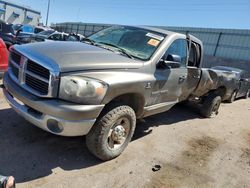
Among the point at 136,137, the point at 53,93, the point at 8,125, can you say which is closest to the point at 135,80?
the point at 53,93

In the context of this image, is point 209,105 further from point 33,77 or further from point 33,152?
point 33,77

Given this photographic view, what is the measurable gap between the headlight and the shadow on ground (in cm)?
102

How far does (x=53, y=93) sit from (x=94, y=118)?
578 millimetres

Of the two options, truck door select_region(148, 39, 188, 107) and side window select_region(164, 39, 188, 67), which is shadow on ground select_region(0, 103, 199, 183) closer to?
truck door select_region(148, 39, 188, 107)

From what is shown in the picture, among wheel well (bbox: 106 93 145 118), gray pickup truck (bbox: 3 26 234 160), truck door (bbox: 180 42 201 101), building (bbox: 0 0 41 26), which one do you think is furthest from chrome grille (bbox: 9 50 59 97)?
building (bbox: 0 0 41 26)

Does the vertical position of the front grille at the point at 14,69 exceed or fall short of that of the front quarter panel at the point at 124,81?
it falls short

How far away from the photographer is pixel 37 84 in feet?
10.9

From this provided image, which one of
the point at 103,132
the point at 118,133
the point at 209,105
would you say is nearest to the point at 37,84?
the point at 103,132

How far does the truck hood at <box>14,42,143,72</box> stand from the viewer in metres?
3.20

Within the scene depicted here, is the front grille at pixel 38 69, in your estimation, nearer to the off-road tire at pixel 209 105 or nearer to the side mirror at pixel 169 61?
the side mirror at pixel 169 61

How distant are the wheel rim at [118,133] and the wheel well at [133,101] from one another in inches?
10.3

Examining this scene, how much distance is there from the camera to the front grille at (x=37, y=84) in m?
3.19

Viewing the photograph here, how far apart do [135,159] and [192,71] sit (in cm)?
Answer: 239

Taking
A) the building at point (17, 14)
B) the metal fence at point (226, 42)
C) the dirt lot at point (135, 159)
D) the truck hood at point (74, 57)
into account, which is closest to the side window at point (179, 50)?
the truck hood at point (74, 57)
